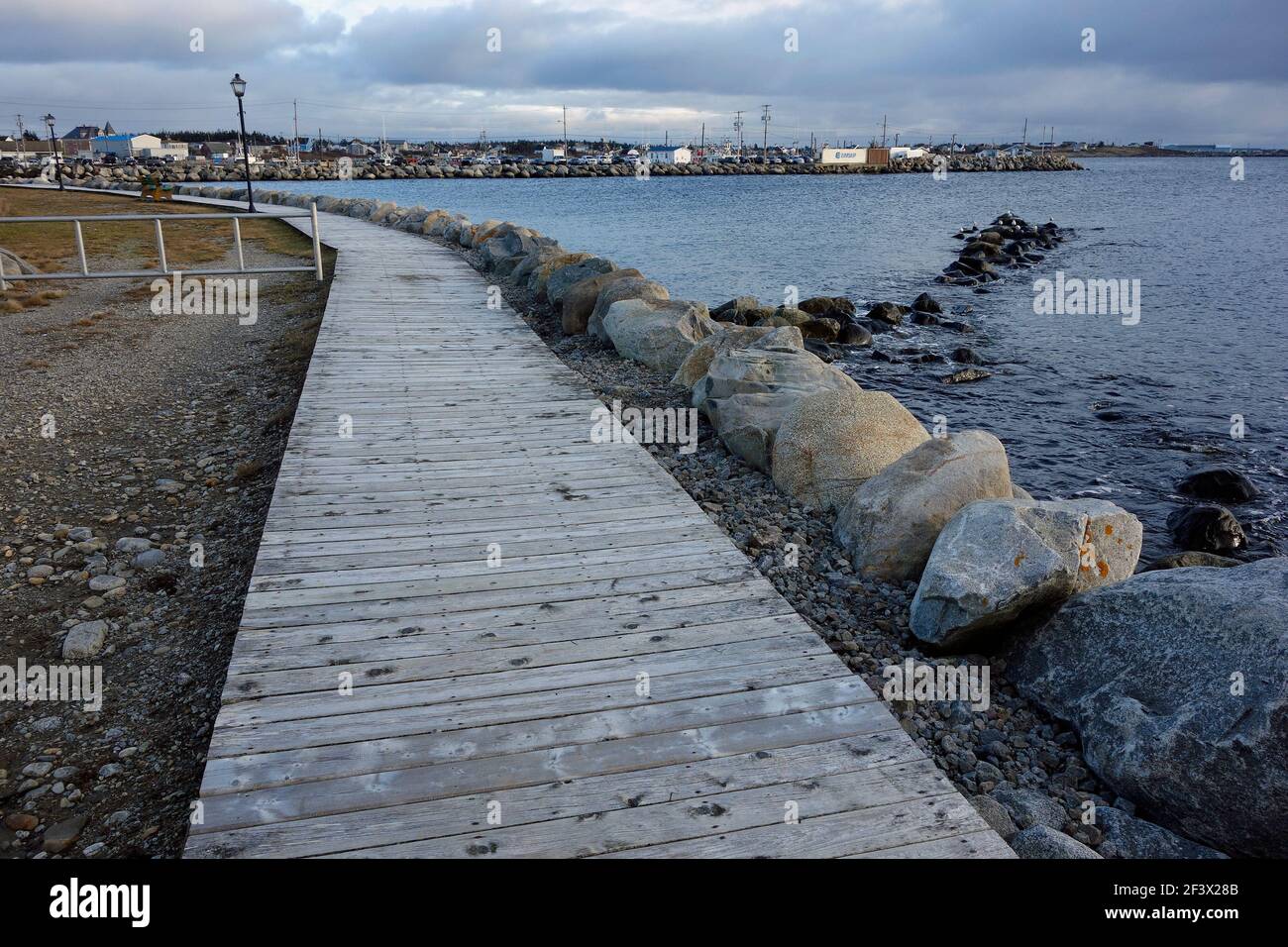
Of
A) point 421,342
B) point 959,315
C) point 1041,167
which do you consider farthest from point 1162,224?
point 1041,167

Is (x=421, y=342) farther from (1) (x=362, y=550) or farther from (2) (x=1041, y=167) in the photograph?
(2) (x=1041, y=167)

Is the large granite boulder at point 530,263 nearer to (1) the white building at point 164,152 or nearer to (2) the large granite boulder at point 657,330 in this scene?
(2) the large granite boulder at point 657,330

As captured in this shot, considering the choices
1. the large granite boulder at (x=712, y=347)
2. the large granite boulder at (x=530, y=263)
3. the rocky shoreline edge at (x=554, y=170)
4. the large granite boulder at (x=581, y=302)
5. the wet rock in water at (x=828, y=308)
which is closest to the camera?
the large granite boulder at (x=712, y=347)

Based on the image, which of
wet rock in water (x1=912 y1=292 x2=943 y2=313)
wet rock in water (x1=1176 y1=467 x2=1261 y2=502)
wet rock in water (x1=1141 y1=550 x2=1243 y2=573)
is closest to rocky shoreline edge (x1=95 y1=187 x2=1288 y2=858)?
wet rock in water (x1=1141 y1=550 x2=1243 y2=573)

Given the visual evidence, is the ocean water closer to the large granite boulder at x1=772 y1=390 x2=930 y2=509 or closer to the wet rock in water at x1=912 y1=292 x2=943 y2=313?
the wet rock in water at x1=912 y1=292 x2=943 y2=313

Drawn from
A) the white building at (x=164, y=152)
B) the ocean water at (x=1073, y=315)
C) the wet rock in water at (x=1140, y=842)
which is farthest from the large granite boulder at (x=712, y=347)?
the white building at (x=164, y=152)

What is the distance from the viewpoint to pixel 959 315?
2050cm

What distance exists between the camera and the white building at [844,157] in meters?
136

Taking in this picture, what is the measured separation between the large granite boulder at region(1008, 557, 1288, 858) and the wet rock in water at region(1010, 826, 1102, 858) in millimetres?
644

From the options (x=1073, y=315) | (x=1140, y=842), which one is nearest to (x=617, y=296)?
(x=1140, y=842)

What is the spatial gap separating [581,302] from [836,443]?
7.21m

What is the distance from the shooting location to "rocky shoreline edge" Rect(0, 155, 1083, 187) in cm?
6894

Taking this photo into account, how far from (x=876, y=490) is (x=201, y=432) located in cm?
664

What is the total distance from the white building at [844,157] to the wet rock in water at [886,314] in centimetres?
12432
